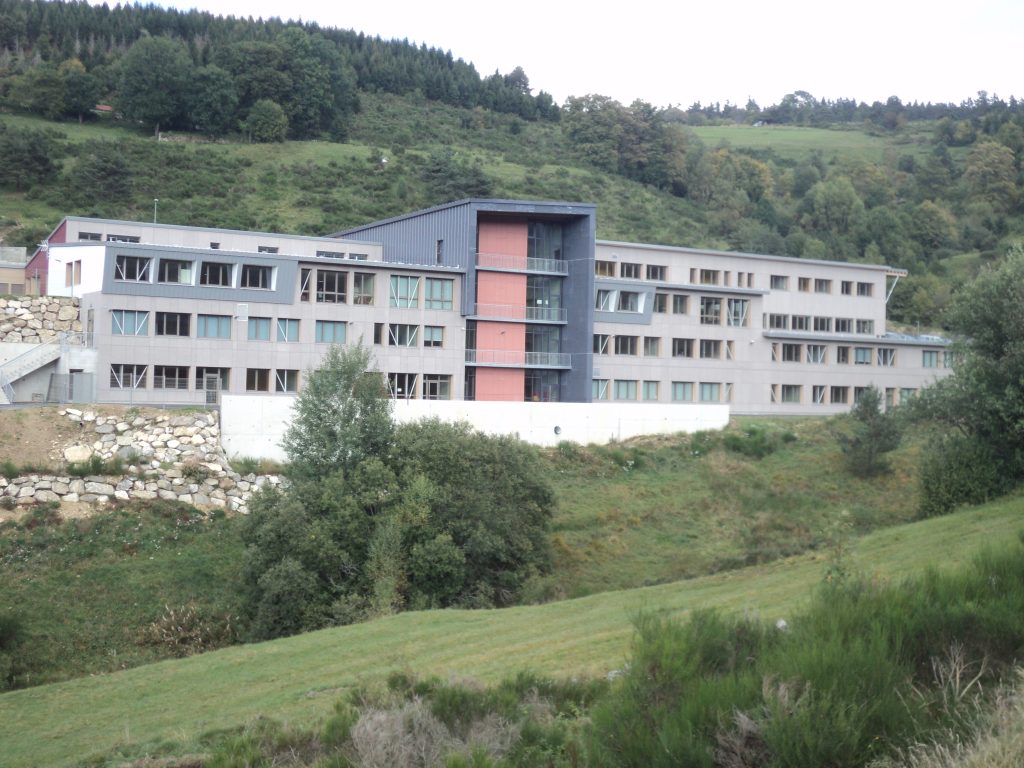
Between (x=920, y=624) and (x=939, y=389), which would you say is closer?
(x=920, y=624)

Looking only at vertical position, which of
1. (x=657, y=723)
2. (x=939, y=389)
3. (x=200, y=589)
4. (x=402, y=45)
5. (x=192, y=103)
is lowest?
(x=200, y=589)

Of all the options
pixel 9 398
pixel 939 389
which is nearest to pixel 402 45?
pixel 9 398

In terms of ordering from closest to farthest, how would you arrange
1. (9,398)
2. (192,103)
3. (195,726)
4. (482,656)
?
(195,726)
(482,656)
(9,398)
(192,103)

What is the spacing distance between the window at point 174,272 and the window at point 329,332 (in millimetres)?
7085

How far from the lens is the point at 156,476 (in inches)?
1662

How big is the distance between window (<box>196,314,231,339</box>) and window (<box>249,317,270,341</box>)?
3.89ft

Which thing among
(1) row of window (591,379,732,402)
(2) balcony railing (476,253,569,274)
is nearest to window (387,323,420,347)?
(2) balcony railing (476,253,569,274)

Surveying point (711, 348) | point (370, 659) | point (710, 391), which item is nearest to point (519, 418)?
point (710, 391)

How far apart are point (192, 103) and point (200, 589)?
97.9m

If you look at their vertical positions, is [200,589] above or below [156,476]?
below

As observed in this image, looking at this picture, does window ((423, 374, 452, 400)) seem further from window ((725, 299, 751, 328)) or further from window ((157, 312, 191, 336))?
window ((725, 299, 751, 328))

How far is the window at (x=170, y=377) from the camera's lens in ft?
179

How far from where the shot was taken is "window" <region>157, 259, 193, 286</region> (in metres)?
55.5

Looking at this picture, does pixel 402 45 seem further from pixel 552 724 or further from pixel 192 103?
pixel 552 724
